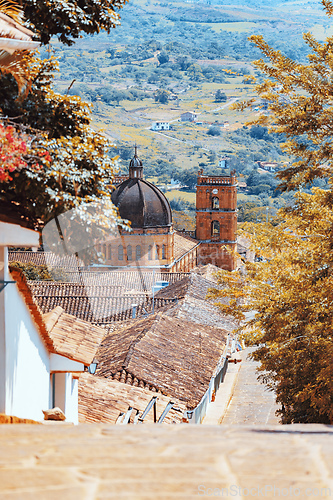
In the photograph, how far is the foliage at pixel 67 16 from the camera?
503 cm

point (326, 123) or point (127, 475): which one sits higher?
point (326, 123)

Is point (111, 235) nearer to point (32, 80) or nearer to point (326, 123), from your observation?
point (32, 80)

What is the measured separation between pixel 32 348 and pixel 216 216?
56410mm

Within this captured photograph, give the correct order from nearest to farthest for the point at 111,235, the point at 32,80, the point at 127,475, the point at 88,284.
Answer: the point at 127,475 < the point at 111,235 < the point at 32,80 < the point at 88,284

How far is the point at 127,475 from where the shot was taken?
1.32 metres

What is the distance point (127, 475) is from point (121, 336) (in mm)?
16936

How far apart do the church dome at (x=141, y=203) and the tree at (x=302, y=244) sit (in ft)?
122

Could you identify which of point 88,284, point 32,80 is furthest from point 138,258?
point 32,80

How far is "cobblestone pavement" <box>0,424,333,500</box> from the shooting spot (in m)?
1.26

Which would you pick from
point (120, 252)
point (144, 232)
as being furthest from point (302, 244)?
point (144, 232)

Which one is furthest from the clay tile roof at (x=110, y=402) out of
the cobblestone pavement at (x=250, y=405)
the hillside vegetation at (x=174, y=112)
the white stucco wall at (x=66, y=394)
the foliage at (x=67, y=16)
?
the hillside vegetation at (x=174, y=112)

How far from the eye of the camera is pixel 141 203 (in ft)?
163

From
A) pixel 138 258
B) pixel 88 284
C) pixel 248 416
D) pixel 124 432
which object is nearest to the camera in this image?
pixel 124 432

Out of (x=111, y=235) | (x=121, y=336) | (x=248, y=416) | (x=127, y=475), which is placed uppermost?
(x=111, y=235)
